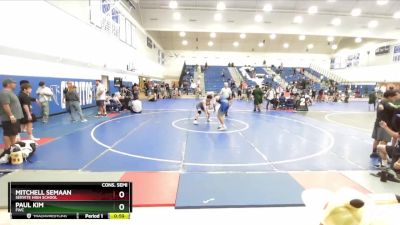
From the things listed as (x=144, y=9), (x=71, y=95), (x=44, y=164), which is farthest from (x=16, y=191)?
(x=144, y=9)

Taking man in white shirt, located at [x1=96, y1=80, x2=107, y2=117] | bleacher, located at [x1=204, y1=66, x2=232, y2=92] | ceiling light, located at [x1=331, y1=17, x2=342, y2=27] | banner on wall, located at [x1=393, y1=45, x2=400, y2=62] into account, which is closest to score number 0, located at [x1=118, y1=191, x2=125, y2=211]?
man in white shirt, located at [x1=96, y1=80, x2=107, y2=117]

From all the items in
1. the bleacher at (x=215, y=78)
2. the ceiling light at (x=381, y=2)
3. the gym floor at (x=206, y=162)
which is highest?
the ceiling light at (x=381, y=2)

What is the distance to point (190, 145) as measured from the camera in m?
7.22

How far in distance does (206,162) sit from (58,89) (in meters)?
9.90

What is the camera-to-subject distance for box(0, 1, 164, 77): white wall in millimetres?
9250

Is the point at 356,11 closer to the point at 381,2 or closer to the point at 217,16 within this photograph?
the point at 381,2

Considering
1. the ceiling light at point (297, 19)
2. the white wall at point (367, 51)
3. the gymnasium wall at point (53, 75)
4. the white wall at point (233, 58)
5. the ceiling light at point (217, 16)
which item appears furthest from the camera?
the white wall at point (233, 58)

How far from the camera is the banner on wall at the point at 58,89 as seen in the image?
10.7 meters

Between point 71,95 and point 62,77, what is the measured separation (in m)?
2.66

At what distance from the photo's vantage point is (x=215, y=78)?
3447cm

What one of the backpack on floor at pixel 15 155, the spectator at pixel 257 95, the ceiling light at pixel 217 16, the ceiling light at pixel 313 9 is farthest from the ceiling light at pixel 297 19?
the backpack on floor at pixel 15 155

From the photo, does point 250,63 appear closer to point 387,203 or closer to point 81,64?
point 81,64
